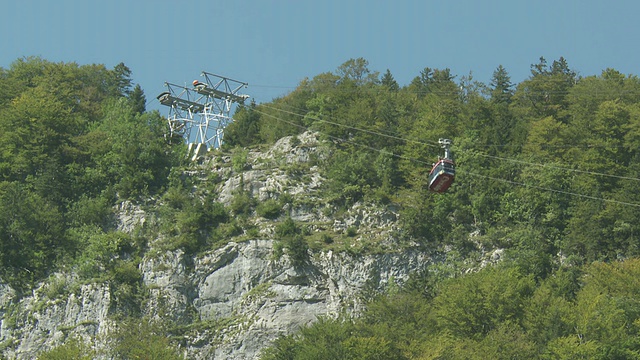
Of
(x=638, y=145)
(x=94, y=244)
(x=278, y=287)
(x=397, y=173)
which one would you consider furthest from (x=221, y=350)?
(x=638, y=145)

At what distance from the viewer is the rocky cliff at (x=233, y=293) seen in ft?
204

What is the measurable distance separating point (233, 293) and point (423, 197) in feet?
36.6

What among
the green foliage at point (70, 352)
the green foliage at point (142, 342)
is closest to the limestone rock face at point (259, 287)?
the green foliage at point (142, 342)

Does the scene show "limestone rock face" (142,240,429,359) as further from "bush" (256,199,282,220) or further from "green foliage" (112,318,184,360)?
"bush" (256,199,282,220)

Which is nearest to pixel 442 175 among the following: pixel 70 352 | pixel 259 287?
pixel 259 287

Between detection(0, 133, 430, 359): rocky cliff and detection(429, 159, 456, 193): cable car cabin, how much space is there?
585cm

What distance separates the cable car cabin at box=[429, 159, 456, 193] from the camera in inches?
2346

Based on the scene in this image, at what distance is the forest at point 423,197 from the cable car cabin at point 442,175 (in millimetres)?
4454

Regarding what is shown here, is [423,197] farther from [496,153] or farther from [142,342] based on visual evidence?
[142,342]

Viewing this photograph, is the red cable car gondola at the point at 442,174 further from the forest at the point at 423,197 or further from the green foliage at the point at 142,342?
the green foliage at the point at 142,342

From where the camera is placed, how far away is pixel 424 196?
69.1 m

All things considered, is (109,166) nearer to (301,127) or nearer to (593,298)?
(301,127)

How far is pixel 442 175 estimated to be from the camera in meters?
59.6

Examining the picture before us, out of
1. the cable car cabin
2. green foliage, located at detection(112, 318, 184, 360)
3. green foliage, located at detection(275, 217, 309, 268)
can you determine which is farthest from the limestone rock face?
the cable car cabin
